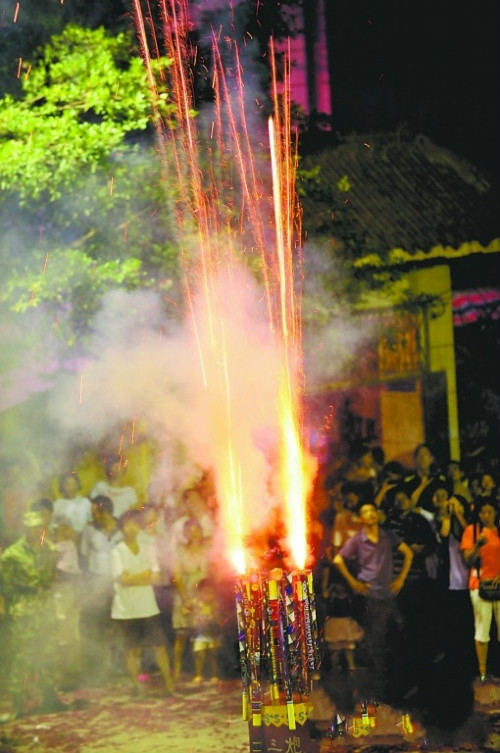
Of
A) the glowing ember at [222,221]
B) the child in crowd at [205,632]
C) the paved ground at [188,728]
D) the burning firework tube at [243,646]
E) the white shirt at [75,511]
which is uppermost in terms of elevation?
the glowing ember at [222,221]

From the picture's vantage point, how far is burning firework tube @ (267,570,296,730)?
16.0 feet

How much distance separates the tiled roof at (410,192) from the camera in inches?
466

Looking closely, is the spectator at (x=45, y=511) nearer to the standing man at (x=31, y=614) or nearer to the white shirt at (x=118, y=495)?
the standing man at (x=31, y=614)

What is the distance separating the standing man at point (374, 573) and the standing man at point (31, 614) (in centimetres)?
197

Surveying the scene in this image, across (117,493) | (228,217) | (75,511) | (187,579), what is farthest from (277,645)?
(228,217)

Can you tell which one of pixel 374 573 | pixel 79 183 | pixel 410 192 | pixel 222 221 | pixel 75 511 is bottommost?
pixel 374 573

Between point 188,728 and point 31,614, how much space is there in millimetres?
1370

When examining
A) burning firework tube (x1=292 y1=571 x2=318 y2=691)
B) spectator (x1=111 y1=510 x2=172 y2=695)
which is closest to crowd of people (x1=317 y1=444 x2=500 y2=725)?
spectator (x1=111 y1=510 x2=172 y2=695)

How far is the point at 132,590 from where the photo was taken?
773 centimetres

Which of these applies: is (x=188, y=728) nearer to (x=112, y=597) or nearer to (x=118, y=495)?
(x=112, y=597)

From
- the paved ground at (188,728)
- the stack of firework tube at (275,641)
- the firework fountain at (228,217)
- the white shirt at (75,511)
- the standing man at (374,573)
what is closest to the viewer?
the stack of firework tube at (275,641)

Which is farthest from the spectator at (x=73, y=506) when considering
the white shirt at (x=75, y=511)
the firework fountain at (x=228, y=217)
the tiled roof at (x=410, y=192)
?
the tiled roof at (x=410, y=192)

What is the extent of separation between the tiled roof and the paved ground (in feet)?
17.6

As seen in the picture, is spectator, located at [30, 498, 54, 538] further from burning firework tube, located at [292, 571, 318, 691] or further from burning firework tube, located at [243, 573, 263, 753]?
burning firework tube, located at [292, 571, 318, 691]
